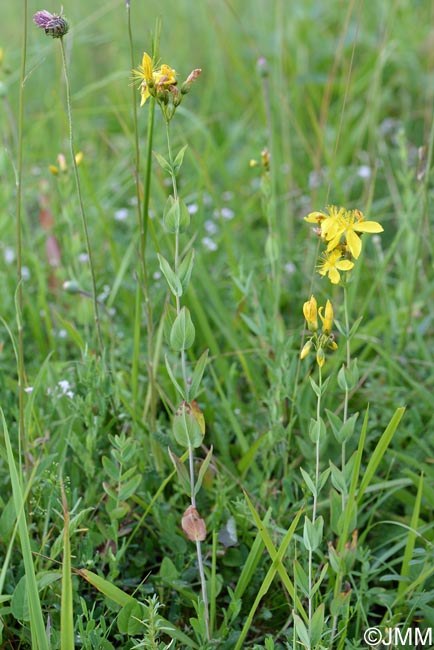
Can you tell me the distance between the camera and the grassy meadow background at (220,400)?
1234 millimetres

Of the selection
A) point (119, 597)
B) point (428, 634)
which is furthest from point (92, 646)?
point (428, 634)

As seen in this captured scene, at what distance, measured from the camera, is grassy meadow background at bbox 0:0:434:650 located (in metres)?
1.23

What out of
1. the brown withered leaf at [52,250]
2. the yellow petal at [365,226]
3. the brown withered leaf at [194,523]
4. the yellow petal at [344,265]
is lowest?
the brown withered leaf at [194,523]

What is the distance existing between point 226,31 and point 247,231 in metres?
1.39

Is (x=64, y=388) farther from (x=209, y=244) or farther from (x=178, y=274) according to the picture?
(x=209, y=244)

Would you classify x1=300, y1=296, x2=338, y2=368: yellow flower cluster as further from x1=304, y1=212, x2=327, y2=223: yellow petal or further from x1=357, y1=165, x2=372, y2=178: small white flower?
x1=357, y1=165, x2=372, y2=178: small white flower

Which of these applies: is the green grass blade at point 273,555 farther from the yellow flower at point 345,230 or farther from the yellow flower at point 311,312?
the yellow flower at point 345,230

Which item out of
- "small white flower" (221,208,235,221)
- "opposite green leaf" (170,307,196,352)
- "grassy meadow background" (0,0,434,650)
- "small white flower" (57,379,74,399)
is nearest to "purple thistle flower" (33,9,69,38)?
"grassy meadow background" (0,0,434,650)

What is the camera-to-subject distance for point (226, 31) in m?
3.28

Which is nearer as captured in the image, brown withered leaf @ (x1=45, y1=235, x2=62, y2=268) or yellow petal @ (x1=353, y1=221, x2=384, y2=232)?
yellow petal @ (x1=353, y1=221, x2=384, y2=232)

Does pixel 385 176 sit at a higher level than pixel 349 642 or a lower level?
higher

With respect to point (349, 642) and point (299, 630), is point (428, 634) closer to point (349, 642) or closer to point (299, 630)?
point (349, 642)

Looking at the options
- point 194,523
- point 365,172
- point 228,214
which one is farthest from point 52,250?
point 194,523

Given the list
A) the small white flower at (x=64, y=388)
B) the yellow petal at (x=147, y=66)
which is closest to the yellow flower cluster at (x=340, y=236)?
the yellow petal at (x=147, y=66)
